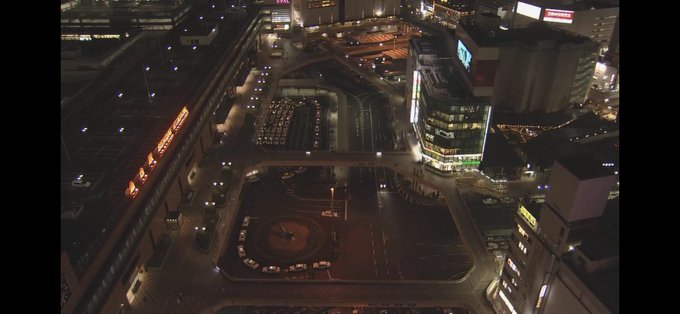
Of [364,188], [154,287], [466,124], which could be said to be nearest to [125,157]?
[154,287]

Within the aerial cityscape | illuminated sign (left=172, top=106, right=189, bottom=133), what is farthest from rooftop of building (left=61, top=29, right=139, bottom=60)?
illuminated sign (left=172, top=106, right=189, bottom=133)

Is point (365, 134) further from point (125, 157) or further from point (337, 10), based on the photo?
point (337, 10)

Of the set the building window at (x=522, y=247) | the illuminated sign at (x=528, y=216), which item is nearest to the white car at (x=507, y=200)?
the illuminated sign at (x=528, y=216)

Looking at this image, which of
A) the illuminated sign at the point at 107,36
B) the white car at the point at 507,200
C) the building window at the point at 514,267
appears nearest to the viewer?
the building window at the point at 514,267

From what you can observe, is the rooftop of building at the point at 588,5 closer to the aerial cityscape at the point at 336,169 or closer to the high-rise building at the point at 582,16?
the high-rise building at the point at 582,16

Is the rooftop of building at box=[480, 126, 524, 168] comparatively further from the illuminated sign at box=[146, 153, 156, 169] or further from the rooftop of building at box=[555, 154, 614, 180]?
the illuminated sign at box=[146, 153, 156, 169]

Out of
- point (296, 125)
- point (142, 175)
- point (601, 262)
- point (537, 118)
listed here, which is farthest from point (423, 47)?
point (601, 262)
